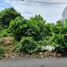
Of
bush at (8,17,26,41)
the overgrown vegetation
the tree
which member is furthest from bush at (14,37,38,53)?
the tree

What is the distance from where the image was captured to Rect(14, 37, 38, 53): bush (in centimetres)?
789

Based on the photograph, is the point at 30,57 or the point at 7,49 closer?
the point at 30,57

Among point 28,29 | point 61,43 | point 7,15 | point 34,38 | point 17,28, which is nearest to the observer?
point 61,43

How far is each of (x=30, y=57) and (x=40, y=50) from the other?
437 millimetres

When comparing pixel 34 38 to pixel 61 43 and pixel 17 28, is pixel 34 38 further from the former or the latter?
pixel 61 43

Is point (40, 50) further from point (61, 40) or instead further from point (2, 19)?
point (2, 19)

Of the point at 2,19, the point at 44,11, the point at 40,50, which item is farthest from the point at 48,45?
the point at 44,11

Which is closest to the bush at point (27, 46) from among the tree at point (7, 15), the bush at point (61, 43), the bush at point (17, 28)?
the bush at point (61, 43)

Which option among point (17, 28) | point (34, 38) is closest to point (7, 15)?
point (17, 28)

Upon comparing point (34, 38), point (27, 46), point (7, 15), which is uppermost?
point (7, 15)

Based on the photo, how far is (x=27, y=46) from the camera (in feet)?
26.1

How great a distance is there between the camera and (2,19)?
1391 centimetres

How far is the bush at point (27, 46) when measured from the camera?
789cm

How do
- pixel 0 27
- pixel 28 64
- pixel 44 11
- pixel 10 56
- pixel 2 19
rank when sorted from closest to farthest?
pixel 28 64 < pixel 10 56 < pixel 0 27 < pixel 2 19 < pixel 44 11
